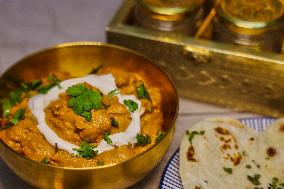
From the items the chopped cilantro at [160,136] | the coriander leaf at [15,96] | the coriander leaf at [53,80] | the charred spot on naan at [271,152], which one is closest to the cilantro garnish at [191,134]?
the chopped cilantro at [160,136]

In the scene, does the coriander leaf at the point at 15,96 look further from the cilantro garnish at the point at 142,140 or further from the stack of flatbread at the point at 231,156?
the stack of flatbread at the point at 231,156

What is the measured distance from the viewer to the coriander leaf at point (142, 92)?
1.67m

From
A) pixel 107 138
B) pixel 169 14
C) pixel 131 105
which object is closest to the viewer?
pixel 107 138

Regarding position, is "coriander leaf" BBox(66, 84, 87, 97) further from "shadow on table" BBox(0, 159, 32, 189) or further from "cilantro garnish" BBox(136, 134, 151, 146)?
"shadow on table" BBox(0, 159, 32, 189)

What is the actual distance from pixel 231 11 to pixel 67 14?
0.82 metres

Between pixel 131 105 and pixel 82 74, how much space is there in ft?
1.20

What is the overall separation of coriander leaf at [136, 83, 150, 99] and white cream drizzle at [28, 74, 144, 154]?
0.03m

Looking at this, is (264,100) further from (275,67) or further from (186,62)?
(186,62)

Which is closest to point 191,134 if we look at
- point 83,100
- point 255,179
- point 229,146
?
point 229,146

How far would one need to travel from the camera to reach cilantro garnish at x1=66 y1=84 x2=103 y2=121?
4.93ft

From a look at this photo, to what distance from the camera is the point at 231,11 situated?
73.0 inches

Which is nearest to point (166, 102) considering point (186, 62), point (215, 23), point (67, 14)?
point (186, 62)

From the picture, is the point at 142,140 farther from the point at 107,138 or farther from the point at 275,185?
the point at 275,185

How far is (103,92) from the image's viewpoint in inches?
64.3
